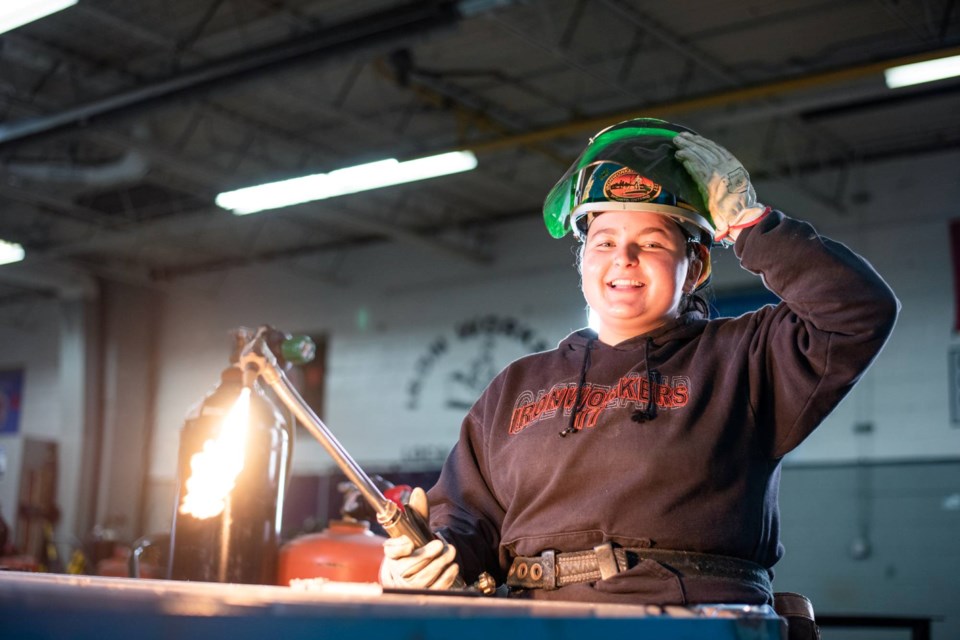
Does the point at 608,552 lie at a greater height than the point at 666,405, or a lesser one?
lesser

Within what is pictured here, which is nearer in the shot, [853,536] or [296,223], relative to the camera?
[853,536]

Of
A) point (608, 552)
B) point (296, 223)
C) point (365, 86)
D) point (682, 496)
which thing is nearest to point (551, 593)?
point (608, 552)

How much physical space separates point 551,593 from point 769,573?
35cm

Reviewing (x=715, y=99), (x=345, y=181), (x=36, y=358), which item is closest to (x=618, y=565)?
(x=715, y=99)

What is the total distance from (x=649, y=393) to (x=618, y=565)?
287 millimetres

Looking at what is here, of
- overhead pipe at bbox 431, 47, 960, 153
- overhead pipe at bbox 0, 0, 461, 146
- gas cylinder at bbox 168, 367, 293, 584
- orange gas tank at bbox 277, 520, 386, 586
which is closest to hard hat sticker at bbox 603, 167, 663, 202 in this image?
gas cylinder at bbox 168, 367, 293, 584

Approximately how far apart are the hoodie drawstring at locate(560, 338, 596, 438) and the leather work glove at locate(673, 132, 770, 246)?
307 mm

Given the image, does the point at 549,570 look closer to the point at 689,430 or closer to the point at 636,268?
the point at 689,430

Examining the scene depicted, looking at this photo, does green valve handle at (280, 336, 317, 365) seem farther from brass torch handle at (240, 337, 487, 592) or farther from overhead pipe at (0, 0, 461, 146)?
overhead pipe at (0, 0, 461, 146)

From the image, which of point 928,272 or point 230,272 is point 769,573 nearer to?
point 928,272

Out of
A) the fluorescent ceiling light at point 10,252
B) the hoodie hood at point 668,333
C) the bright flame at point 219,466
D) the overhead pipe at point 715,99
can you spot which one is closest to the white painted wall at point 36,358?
the fluorescent ceiling light at point 10,252

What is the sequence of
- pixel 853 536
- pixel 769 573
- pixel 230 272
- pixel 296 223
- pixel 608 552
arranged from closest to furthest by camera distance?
1. pixel 608 552
2. pixel 769 573
3. pixel 853 536
4. pixel 296 223
5. pixel 230 272

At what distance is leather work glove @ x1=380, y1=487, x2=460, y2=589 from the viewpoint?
5.16 ft

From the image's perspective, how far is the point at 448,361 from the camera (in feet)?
41.7
